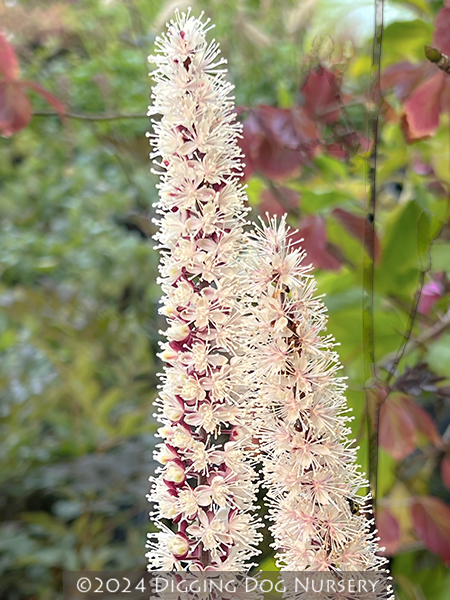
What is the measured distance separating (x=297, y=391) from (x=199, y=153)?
72 millimetres

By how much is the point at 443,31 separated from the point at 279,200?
193mm

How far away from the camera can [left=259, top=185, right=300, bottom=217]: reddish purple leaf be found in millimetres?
474

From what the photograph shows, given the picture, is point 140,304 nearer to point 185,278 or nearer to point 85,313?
point 85,313

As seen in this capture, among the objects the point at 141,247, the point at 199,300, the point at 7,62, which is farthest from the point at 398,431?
the point at 141,247

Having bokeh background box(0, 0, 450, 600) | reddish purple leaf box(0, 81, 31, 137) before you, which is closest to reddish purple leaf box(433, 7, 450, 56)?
bokeh background box(0, 0, 450, 600)

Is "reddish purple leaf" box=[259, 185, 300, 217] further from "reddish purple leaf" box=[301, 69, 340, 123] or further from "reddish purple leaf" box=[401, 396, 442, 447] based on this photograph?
"reddish purple leaf" box=[401, 396, 442, 447]

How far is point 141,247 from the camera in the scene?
90 cm

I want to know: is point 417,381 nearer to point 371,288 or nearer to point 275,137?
point 371,288

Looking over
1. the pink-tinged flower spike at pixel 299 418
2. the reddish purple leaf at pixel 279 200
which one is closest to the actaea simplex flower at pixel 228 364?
the pink-tinged flower spike at pixel 299 418

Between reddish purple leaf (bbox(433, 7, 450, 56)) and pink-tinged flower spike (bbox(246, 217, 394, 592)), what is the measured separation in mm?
198

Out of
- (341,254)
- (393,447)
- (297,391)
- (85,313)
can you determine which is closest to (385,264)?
(341,254)

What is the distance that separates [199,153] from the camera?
0.17 meters

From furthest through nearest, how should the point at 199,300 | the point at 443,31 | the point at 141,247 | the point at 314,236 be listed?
the point at 141,247, the point at 314,236, the point at 443,31, the point at 199,300

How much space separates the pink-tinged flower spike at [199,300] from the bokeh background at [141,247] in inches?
2.8
